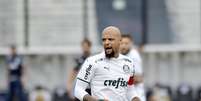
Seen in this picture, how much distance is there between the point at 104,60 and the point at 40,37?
38.7 ft

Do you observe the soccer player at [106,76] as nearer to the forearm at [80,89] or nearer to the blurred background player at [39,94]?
the forearm at [80,89]

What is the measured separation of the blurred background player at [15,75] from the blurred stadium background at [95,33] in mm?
926

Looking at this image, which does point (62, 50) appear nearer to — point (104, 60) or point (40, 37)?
point (40, 37)

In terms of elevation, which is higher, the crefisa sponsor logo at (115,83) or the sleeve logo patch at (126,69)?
the sleeve logo patch at (126,69)

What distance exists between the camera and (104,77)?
8773 millimetres

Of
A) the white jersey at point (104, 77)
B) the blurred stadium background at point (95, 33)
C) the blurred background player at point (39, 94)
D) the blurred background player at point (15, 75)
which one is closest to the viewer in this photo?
the white jersey at point (104, 77)

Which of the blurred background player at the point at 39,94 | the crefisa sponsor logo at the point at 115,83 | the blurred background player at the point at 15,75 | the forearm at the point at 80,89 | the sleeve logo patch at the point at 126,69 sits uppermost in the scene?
the sleeve logo patch at the point at 126,69

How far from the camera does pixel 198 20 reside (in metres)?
19.8

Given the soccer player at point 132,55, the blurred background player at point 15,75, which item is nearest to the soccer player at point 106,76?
the soccer player at point 132,55

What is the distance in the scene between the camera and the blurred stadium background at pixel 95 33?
65.3 ft

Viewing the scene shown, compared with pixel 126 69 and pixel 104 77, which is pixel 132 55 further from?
pixel 104 77

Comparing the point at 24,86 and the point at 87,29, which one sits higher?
the point at 87,29

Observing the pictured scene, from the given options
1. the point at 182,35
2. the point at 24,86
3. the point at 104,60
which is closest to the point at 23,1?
the point at 24,86

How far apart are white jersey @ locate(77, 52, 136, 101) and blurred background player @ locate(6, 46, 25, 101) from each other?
32.4ft
